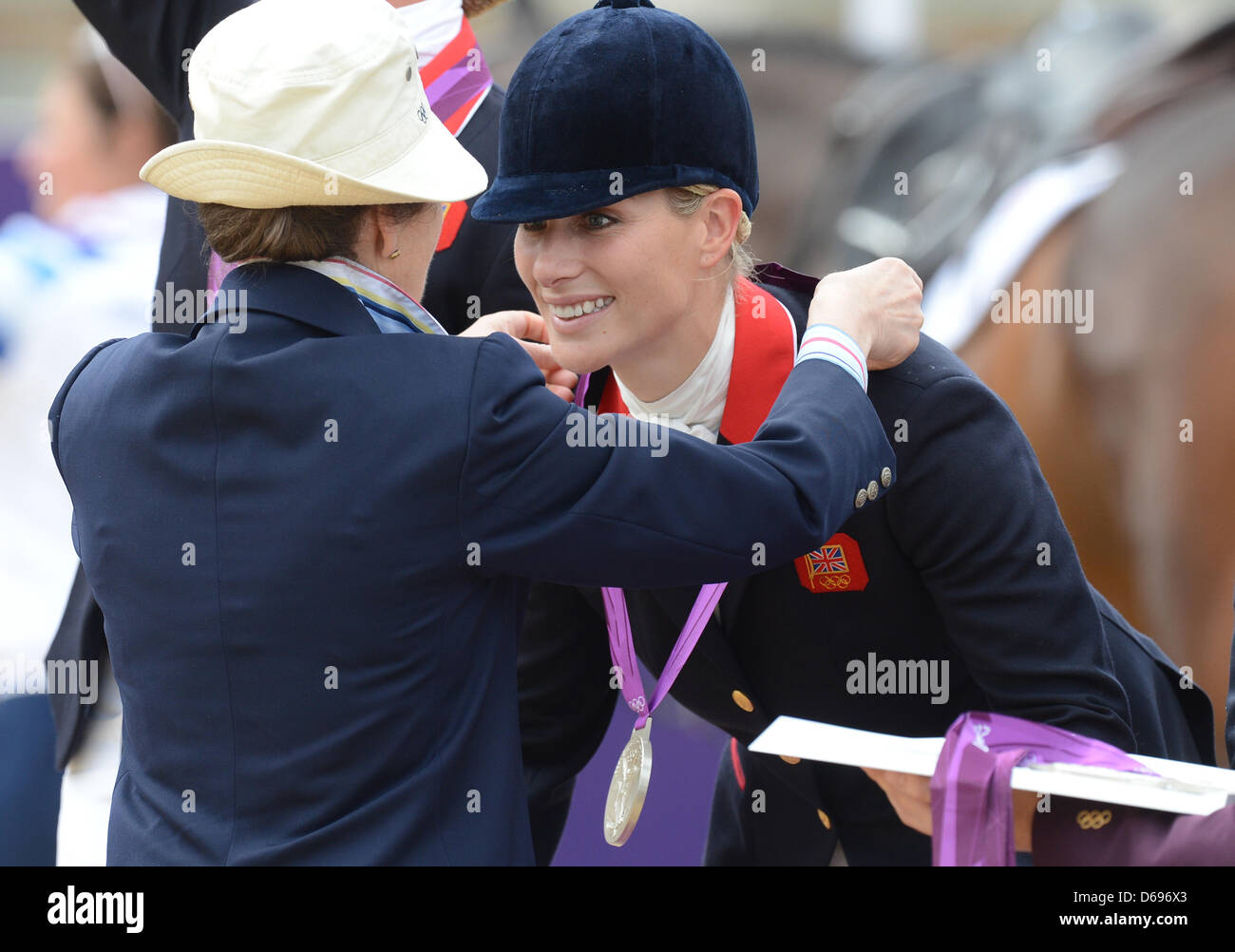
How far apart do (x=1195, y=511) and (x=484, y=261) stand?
6.67ft

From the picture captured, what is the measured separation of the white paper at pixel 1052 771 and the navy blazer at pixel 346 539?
19cm

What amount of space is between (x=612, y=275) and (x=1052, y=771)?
819 mm

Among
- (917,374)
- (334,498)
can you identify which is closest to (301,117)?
(334,498)

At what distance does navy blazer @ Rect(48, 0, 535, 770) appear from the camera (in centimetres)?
226

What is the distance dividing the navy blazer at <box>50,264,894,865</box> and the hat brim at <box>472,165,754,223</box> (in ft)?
1.10

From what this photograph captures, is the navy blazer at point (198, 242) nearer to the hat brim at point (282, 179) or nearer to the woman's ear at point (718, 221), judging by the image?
the woman's ear at point (718, 221)

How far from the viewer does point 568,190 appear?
1868 millimetres

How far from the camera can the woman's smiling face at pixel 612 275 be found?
1.94 m

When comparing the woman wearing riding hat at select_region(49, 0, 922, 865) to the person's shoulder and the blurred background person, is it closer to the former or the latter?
the person's shoulder

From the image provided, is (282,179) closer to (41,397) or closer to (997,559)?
(997,559)

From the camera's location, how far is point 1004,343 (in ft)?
13.5

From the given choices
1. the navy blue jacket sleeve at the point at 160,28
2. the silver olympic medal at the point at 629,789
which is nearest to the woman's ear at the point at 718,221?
the silver olympic medal at the point at 629,789
